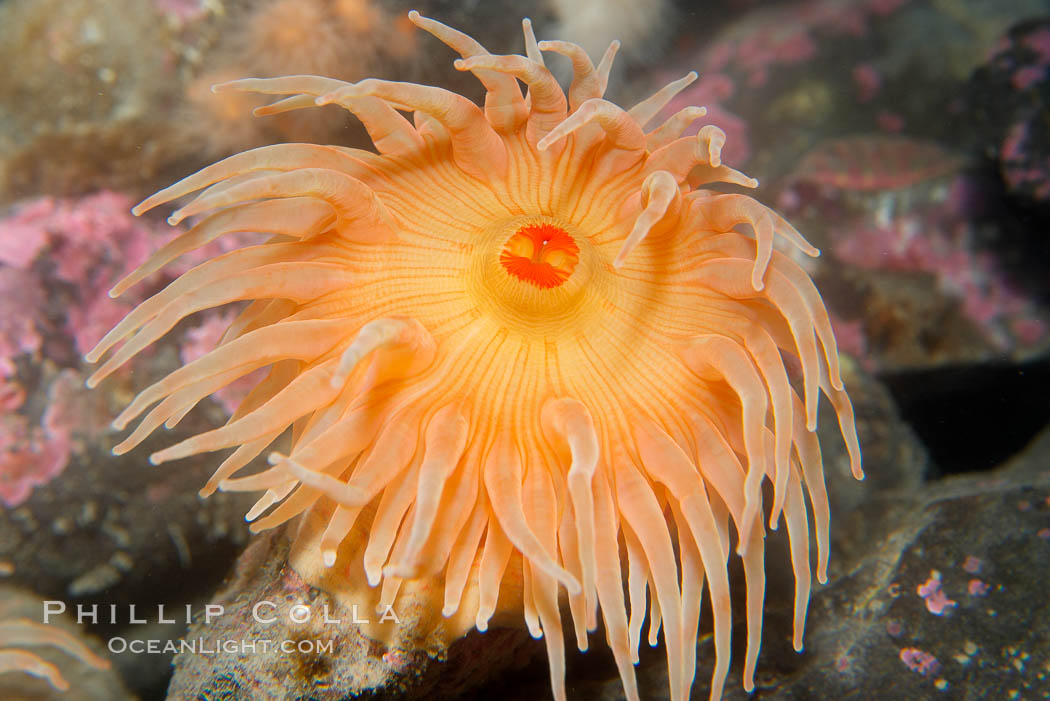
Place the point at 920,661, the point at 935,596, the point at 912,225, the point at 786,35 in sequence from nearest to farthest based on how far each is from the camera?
1. the point at 920,661
2. the point at 935,596
3. the point at 912,225
4. the point at 786,35

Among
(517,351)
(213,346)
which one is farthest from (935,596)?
(213,346)

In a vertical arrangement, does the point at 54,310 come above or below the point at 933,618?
above

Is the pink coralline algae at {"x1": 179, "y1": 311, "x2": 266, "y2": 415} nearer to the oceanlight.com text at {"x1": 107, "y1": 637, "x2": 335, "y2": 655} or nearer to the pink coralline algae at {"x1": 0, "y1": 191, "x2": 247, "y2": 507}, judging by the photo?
the pink coralline algae at {"x1": 0, "y1": 191, "x2": 247, "y2": 507}

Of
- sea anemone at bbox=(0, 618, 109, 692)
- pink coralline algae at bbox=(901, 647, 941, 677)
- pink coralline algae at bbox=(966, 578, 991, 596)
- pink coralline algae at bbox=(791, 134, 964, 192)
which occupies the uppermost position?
sea anemone at bbox=(0, 618, 109, 692)

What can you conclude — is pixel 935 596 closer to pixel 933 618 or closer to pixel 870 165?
pixel 933 618

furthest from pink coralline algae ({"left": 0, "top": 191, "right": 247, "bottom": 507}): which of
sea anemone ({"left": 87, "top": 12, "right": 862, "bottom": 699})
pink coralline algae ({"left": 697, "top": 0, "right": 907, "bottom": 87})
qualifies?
pink coralline algae ({"left": 697, "top": 0, "right": 907, "bottom": 87})
